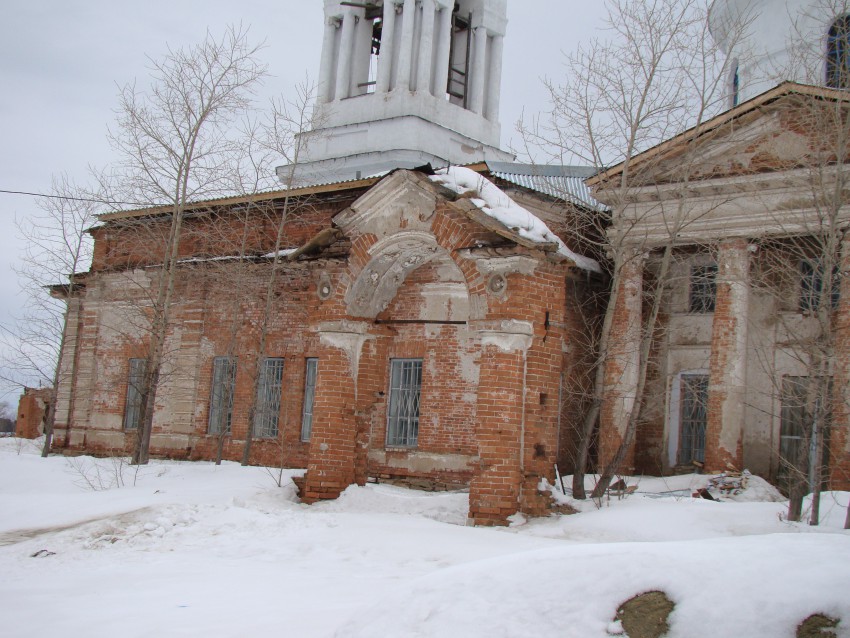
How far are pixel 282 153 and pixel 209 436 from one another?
5.84 metres

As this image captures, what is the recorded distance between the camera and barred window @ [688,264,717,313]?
1608 cm

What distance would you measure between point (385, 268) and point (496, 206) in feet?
5.67

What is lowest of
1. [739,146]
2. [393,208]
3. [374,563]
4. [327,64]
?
[374,563]

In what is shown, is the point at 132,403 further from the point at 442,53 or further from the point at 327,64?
the point at 442,53

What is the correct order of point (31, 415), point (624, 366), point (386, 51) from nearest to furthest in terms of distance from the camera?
point (624, 366), point (386, 51), point (31, 415)

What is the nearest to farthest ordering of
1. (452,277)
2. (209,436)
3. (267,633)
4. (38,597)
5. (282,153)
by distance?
(267,633) < (38,597) < (452,277) < (282,153) < (209,436)

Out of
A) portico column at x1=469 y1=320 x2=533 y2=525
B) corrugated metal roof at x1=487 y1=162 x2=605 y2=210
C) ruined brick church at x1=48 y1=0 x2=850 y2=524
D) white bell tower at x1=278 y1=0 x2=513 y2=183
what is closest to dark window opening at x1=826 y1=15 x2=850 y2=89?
ruined brick church at x1=48 y1=0 x2=850 y2=524

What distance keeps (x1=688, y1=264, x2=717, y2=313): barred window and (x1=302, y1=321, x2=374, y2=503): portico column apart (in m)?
7.64

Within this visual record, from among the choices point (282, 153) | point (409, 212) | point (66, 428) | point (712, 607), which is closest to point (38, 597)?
point (712, 607)

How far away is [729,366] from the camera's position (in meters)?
14.5

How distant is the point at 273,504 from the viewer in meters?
10.3

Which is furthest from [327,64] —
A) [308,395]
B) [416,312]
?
[416,312]

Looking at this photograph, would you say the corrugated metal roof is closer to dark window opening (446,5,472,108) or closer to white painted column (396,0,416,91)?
white painted column (396,0,416,91)

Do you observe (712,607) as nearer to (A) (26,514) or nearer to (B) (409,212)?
(B) (409,212)
